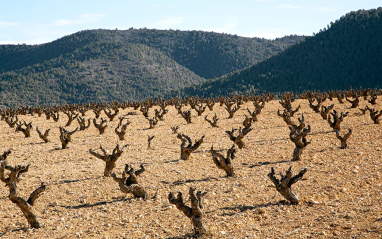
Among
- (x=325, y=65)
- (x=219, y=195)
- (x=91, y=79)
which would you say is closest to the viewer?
(x=219, y=195)

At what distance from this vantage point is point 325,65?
396 ft

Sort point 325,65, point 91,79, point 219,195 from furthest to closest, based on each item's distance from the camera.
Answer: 1. point 91,79
2. point 325,65
3. point 219,195

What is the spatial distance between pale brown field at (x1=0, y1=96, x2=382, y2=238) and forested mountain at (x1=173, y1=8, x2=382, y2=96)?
97.9 metres

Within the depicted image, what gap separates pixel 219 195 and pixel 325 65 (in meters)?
122

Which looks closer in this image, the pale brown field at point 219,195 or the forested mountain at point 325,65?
the pale brown field at point 219,195

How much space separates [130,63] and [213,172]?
7098 inches

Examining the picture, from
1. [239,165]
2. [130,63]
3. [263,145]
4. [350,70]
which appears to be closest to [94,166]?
[239,165]

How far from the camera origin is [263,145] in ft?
60.0

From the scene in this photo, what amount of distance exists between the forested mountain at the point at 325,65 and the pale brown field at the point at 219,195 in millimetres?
97857

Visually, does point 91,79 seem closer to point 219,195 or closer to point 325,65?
point 325,65

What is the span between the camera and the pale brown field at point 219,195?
814 centimetres

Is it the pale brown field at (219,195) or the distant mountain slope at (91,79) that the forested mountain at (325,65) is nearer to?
the distant mountain slope at (91,79)

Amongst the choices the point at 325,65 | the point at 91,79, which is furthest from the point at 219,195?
the point at 91,79

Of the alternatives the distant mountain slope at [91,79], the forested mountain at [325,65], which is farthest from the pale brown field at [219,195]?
the distant mountain slope at [91,79]
